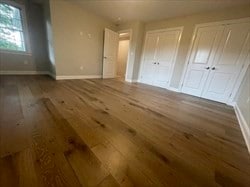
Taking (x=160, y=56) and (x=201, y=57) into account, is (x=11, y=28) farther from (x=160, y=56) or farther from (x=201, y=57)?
(x=201, y=57)

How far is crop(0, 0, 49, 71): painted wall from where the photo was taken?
3850 millimetres

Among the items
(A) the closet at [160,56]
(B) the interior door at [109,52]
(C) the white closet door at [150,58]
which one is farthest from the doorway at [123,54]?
(A) the closet at [160,56]

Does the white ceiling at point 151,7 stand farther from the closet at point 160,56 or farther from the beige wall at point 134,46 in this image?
the closet at point 160,56

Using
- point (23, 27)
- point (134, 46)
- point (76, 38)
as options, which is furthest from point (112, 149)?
point (23, 27)

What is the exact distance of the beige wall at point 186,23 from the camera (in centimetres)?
279

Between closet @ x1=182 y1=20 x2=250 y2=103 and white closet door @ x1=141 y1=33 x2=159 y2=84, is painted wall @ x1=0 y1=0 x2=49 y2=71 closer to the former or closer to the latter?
white closet door @ x1=141 y1=33 x2=159 y2=84

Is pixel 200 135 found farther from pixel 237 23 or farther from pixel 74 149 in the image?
pixel 237 23

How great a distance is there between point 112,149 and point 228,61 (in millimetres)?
3711

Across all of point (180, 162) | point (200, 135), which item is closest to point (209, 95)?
point (200, 135)

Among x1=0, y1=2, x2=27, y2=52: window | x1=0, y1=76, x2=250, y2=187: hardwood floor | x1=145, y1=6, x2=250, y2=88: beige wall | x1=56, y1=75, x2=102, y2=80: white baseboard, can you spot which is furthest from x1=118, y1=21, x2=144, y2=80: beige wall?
x1=0, y1=2, x2=27, y2=52: window

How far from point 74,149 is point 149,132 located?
0.89m

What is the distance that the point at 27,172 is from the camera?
0.81 m

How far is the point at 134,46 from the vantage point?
470 centimetres

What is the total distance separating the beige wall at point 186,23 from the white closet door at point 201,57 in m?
0.22
